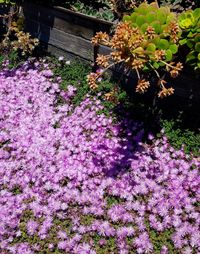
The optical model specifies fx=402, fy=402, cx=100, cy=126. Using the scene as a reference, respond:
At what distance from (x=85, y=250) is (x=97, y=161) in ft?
4.37

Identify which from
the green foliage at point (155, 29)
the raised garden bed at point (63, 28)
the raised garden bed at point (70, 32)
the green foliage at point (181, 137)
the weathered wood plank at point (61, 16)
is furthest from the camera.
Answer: the raised garden bed at point (63, 28)

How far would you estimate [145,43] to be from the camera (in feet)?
16.2

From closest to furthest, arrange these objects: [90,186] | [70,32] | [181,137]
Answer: [90,186]
[181,137]
[70,32]

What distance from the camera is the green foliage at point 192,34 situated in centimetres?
504

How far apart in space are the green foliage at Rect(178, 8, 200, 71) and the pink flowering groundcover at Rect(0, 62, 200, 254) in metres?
1.26

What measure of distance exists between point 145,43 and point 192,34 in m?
0.64

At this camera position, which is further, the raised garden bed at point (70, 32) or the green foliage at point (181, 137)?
the raised garden bed at point (70, 32)

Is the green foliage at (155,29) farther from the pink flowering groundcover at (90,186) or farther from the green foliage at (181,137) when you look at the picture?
the pink flowering groundcover at (90,186)

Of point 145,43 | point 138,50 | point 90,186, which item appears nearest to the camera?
point 138,50

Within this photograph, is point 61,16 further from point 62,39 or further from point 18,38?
point 18,38

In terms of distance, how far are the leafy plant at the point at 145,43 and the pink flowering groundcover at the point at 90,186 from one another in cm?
109

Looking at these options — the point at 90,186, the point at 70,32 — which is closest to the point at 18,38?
the point at 70,32

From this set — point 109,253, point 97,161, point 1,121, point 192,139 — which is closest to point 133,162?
point 97,161

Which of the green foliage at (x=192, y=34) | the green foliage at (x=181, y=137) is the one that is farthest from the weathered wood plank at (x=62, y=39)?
the green foliage at (x=192, y=34)
